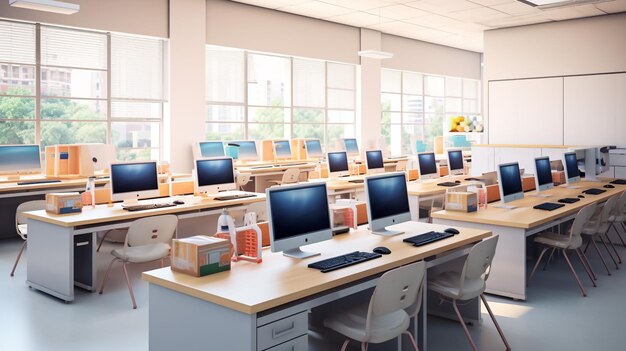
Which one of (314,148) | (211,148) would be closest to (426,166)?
(211,148)

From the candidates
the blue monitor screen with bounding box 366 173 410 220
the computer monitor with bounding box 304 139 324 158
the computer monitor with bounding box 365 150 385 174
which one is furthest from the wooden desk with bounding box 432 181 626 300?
the computer monitor with bounding box 304 139 324 158

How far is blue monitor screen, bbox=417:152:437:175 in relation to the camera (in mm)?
7656

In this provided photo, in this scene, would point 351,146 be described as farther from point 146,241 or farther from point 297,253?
point 297,253

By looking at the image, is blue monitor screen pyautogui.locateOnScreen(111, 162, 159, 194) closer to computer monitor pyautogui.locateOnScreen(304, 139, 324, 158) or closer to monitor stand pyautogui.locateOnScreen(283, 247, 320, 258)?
monitor stand pyautogui.locateOnScreen(283, 247, 320, 258)

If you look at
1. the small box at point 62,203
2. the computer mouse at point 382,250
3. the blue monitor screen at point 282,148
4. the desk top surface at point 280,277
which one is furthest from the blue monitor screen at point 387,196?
the blue monitor screen at point 282,148

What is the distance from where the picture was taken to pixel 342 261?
10.3 feet

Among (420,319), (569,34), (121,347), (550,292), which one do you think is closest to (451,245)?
(420,319)

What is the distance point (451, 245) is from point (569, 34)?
796 centimetres

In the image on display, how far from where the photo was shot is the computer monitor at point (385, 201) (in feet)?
12.7

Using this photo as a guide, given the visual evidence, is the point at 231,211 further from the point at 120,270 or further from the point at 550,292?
the point at 550,292

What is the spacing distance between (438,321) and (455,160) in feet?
14.3

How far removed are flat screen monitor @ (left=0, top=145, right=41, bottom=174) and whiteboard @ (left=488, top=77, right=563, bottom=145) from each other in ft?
26.1

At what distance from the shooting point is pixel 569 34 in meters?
10.2

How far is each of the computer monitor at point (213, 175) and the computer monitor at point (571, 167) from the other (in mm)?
4249
